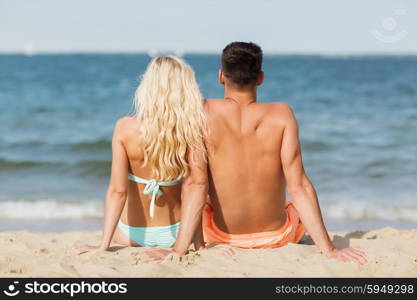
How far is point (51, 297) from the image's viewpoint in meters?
3.20

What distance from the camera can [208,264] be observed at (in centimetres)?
366

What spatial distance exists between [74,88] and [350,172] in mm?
15705

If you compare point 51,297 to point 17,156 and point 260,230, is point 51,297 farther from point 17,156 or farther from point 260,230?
point 17,156

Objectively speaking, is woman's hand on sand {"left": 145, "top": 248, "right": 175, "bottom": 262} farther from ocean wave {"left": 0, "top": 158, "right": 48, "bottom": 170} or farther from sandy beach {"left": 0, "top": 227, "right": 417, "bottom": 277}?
ocean wave {"left": 0, "top": 158, "right": 48, "bottom": 170}

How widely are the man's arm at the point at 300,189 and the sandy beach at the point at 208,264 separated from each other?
12 cm

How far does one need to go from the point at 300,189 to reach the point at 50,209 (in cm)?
406

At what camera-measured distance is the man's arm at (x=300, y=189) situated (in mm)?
3812

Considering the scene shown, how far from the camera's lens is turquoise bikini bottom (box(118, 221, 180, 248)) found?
4227 millimetres

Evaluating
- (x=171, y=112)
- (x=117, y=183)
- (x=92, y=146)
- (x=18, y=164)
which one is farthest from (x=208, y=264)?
(x=92, y=146)

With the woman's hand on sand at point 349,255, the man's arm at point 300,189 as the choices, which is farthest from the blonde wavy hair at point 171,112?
the woman's hand on sand at point 349,255

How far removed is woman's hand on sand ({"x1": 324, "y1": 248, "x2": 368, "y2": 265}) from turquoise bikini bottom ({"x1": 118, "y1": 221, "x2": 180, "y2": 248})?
110cm

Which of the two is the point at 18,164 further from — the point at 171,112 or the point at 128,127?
the point at 171,112

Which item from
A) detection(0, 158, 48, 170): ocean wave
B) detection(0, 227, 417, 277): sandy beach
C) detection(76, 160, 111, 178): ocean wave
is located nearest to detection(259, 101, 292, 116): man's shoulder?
detection(0, 227, 417, 277): sandy beach

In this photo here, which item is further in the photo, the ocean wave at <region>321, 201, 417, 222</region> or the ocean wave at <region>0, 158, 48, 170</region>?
the ocean wave at <region>0, 158, 48, 170</region>
